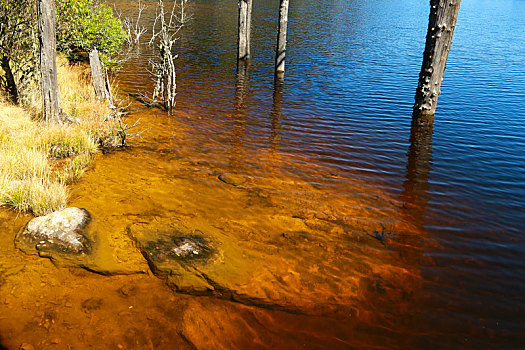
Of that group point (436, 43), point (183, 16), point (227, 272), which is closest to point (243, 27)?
point (183, 16)

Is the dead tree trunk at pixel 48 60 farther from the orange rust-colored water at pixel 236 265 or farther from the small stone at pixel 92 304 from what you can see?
the small stone at pixel 92 304

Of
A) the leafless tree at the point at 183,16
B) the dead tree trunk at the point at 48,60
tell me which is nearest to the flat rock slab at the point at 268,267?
the dead tree trunk at the point at 48,60

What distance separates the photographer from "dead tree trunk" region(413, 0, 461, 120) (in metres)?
8.16

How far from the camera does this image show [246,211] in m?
5.58

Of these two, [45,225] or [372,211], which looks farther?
[372,211]

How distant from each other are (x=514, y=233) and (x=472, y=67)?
48.5 ft

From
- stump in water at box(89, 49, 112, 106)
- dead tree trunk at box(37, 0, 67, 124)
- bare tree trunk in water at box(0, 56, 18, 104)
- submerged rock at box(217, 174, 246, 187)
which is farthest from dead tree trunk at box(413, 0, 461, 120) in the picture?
bare tree trunk in water at box(0, 56, 18, 104)

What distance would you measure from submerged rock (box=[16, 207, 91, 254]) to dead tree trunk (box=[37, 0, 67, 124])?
3570 mm

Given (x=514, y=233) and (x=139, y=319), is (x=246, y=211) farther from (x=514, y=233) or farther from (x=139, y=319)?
(x=514, y=233)

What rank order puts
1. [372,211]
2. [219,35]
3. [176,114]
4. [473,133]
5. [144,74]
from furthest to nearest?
1. [219,35]
2. [144,74]
3. [176,114]
4. [473,133]
5. [372,211]

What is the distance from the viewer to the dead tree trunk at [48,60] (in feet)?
22.5

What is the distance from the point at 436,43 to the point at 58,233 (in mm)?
8590


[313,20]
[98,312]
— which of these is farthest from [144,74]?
[313,20]

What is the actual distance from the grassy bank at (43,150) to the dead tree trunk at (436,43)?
24.6 ft
